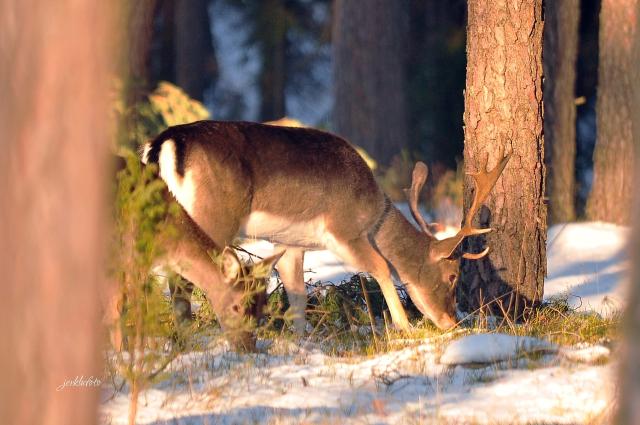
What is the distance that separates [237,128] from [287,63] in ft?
64.1

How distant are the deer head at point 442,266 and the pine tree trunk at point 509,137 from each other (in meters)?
0.16

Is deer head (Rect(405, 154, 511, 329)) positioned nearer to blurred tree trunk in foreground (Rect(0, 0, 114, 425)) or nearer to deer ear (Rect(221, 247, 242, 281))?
deer ear (Rect(221, 247, 242, 281))

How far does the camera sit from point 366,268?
8.16m

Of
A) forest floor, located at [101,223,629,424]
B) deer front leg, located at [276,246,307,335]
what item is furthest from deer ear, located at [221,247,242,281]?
deer front leg, located at [276,246,307,335]

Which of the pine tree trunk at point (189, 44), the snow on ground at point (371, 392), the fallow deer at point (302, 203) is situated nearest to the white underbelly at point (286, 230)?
the fallow deer at point (302, 203)

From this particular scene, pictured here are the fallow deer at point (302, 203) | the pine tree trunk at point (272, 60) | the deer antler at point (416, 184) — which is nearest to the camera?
the fallow deer at point (302, 203)

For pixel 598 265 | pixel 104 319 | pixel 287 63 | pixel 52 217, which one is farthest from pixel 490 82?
pixel 287 63

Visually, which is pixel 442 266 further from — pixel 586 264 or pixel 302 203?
pixel 586 264

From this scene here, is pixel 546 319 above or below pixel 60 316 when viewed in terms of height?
below

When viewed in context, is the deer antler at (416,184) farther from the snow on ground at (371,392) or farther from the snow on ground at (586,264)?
the snow on ground at (371,392)

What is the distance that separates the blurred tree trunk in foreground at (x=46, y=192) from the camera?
2.97m

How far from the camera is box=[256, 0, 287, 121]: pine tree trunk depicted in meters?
23.7

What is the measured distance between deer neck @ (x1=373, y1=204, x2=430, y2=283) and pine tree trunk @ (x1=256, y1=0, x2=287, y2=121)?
611 inches

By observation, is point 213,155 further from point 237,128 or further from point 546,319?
point 546,319
